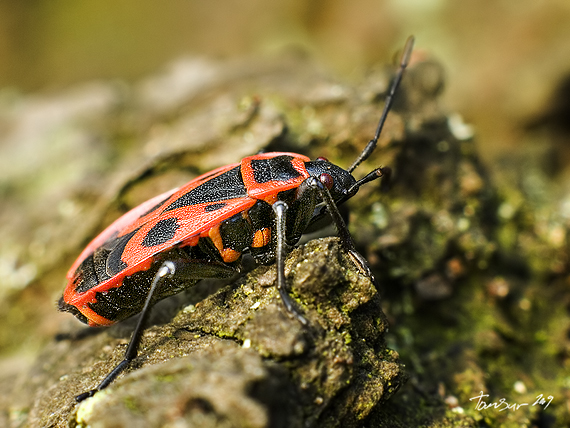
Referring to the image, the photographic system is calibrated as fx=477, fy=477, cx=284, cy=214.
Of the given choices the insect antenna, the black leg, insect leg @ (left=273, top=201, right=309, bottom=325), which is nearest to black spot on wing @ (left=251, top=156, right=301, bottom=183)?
insect leg @ (left=273, top=201, right=309, bottom=325)

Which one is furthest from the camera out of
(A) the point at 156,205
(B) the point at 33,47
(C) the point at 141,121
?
(B) the point at 33,47

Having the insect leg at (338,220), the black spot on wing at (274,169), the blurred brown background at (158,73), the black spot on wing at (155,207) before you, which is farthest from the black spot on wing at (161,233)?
Answer: the blurred brown background at (158,73)

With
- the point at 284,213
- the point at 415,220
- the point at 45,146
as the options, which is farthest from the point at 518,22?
the point at 45,146

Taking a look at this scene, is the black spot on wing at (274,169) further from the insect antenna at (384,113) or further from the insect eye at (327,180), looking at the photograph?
the insect antenna at (384,113)

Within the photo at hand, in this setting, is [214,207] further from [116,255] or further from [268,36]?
[268,36]

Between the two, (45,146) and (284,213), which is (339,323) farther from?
(45,146)

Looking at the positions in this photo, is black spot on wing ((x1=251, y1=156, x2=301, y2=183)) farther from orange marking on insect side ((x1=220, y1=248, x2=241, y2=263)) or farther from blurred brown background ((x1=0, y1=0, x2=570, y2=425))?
blurred brown background ((x1=0, y1=0, x2=570, y2=425))
